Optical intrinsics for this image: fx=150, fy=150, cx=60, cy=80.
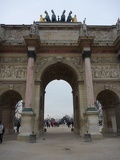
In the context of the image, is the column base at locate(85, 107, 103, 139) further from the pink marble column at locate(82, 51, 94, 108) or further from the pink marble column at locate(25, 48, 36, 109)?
the pink marble column at locate(25, 48, 36, 109)

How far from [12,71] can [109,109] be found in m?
11.6

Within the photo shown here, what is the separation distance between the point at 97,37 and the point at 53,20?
6.23 meters

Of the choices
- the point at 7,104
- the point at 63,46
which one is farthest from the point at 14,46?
the point at 7,104

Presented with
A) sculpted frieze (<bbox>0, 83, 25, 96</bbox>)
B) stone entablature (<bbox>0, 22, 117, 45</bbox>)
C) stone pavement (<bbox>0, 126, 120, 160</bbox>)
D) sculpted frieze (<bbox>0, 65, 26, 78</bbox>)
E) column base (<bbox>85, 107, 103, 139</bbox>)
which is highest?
stone entablature (<bbox>0, 22, 117, 45</bbox>)

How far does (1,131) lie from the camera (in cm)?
1065

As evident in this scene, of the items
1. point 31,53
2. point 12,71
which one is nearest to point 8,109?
point 12,71

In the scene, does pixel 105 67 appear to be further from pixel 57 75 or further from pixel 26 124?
pixel 26 124

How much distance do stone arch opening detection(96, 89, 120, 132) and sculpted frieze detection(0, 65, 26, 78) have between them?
29.3ft

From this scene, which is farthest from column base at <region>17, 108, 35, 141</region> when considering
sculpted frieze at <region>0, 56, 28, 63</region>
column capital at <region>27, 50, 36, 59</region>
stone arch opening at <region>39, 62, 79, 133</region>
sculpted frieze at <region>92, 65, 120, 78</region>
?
sculpted frieze at <region>92, 65, 120, 78</region>

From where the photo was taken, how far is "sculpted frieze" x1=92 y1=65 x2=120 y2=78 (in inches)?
624

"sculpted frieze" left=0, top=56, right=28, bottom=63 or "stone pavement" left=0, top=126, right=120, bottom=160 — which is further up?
"sculpted frieze" left=0, top=56, right=28, bottom=63

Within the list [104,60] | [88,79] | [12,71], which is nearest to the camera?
[88,79]

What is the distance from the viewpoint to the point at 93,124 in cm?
1277

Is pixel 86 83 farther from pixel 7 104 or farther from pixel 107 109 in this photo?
pixel 7 104
